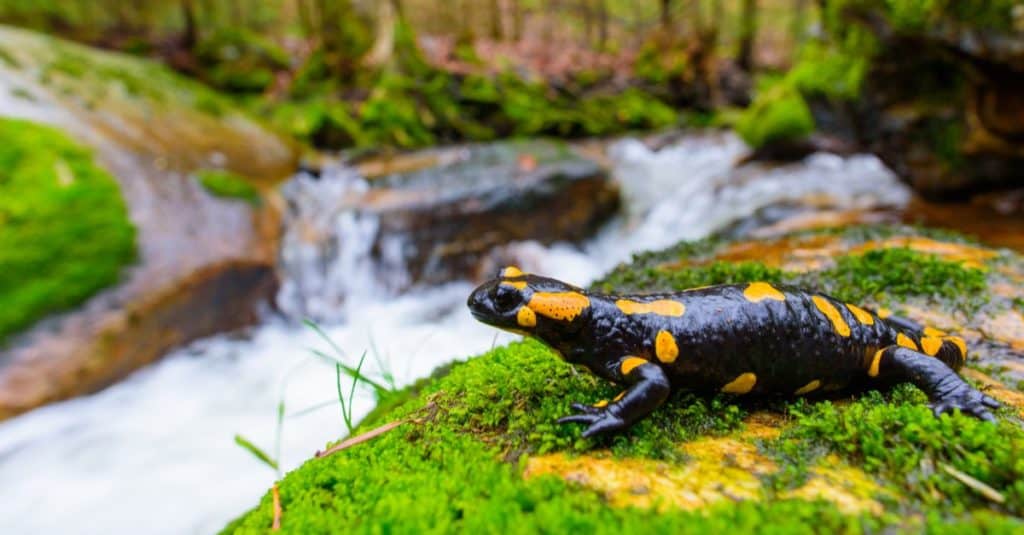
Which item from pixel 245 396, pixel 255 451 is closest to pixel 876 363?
pixel 255 451

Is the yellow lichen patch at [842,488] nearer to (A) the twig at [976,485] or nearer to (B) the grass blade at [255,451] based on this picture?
(A) the twig at [976,485]

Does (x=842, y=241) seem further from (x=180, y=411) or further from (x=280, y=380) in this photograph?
(x=180, y=411)

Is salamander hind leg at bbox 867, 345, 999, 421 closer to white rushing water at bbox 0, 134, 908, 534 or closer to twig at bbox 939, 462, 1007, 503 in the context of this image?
twig at bbox 939, 462, 1007, 503

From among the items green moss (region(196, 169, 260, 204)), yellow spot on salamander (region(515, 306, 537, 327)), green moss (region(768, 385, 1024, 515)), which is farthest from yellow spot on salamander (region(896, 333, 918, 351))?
green moss (region(196, 169, 260, 204))

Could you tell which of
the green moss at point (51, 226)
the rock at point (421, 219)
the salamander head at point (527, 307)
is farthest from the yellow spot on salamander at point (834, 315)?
the green moss at point (51, 226)

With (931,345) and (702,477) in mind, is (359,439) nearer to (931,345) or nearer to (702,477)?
(702,477)

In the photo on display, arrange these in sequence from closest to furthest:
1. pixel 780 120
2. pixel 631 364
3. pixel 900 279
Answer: pixel 631 364
pixel 900 279
pixel 780 120

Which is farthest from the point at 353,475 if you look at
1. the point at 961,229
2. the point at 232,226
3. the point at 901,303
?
the point at 961,229
